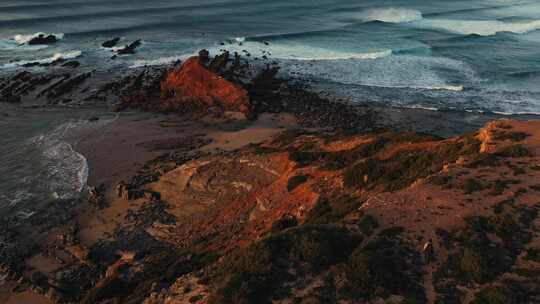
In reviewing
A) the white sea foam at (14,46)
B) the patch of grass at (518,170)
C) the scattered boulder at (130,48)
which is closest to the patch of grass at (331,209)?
the patch of grass at (518,170)

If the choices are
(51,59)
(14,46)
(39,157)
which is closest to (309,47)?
(51,59)

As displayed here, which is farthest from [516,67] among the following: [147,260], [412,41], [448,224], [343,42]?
[147,260]

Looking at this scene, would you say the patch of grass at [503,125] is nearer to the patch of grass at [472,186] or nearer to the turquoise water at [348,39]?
the patch of grass at [472,186]

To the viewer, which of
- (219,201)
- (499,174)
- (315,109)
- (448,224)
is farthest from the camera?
(315,109)

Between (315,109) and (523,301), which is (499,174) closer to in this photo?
(523,301)

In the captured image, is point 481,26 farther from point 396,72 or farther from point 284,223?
point 284,223

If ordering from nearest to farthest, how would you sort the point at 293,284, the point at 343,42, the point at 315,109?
the point at 293,284 < the point at 315,109 < the point at 343,42

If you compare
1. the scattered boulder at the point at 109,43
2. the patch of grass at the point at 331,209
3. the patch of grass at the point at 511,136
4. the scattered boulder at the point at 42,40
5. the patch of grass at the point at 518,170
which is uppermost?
the scattered boulder at the point at 42,40
